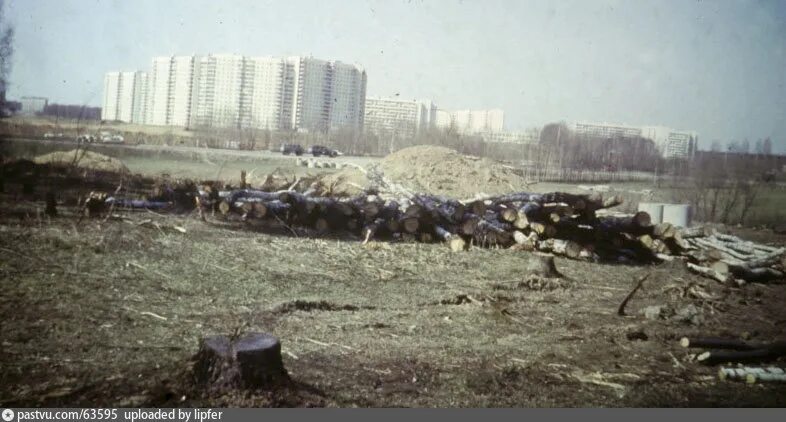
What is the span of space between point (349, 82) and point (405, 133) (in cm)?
87

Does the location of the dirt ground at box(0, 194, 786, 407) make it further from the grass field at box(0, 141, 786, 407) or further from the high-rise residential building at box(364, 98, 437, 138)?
the high-rise residential building at box(364, 98, 437, 138)

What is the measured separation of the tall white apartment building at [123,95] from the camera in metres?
4.22

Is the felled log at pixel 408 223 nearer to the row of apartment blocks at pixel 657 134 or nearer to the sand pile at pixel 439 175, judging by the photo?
the sand pile at pixel 439 175

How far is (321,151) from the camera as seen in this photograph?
5.64m

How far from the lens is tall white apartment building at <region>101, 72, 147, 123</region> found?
4.22 metres

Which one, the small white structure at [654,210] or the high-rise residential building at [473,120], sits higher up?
the high-rise residential building at [473,120]

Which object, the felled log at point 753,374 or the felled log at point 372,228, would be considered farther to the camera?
the felled log at point 372,228

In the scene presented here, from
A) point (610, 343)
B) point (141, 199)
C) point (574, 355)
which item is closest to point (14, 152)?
point (141, 199)

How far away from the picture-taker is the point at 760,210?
6227 millimetres

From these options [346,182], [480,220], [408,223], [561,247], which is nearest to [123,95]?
A: [346,182]

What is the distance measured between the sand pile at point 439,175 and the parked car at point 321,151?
2.01 feet

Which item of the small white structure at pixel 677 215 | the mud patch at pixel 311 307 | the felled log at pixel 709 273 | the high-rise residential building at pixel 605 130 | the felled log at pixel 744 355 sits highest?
the high-rise residential building at pixel 605 130

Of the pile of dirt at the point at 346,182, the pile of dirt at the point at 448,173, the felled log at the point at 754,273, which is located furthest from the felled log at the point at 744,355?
the pile of dirt at the point at 346,182

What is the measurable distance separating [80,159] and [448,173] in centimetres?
408
